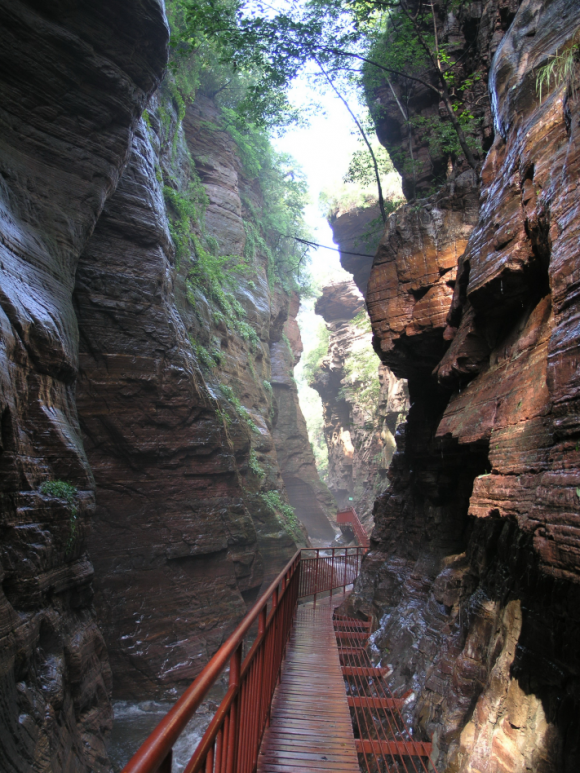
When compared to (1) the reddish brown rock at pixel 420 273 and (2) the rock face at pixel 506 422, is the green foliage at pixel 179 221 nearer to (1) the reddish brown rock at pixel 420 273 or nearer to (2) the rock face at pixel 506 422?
(1) the reddish brown rock at pixel 420 273

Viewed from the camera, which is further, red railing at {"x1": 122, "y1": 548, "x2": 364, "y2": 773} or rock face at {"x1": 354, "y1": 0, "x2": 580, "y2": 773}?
rock face at {"x1": 354, "y1": 0, "x2": 580, "y2": 773}

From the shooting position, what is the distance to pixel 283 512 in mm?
17391

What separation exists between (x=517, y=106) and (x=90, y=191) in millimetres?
7484

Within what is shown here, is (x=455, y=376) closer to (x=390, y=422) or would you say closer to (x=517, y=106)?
(x=517, y=106)

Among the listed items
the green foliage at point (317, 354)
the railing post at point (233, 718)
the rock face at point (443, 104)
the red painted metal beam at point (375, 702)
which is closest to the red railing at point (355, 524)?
the red painted metal beam at point (375, 702)

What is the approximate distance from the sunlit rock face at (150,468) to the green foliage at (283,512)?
3460 millimetres

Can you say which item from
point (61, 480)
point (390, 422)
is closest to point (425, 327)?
point (61, 480)

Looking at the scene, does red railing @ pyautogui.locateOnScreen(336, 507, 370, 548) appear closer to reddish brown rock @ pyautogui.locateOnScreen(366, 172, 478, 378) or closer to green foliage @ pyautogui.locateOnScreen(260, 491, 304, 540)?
green foliage @ pyautogui.locateOnScreen(260, 491, 304, 540)

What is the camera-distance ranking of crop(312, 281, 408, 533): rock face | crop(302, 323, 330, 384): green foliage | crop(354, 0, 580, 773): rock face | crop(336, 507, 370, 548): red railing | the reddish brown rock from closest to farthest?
1. crop(354, 0, 580, 773): rock face
2. the reddish brown rock
3. crop(336, 507, 370, 548): red railing
4. crop(312, 281, 408, 533): rock face
5. crop(302, 323, 330, 384): green foliage

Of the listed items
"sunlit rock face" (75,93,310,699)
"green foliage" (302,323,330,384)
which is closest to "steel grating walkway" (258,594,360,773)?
"sunlit rock face" (75,93,310,699)

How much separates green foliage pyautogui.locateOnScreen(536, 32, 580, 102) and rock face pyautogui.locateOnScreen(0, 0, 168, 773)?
6.45 metres

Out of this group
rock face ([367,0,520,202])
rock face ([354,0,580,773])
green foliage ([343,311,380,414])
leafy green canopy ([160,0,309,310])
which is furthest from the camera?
green foliage ([343,311,380,414])

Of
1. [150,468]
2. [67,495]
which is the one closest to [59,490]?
[67,495]

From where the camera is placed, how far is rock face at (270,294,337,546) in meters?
27.7
